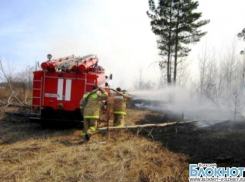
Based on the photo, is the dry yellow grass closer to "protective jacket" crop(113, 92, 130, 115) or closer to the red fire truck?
the red fire truck

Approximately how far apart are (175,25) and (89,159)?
59.9 ft

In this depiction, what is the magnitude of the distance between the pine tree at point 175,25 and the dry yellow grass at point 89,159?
50.4 feet

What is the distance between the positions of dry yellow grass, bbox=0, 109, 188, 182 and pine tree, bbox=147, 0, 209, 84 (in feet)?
50.4

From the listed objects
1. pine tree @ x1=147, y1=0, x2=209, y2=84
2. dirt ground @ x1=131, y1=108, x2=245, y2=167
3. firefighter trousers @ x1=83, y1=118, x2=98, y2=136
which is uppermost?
pine tree @ x1=147, y1=0, x2=209, y2=84

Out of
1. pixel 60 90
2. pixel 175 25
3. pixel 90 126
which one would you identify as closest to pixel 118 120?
pixel 90 126

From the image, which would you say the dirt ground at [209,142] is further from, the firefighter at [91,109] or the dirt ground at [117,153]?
the firefighter at [91,109]

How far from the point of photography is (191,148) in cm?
697

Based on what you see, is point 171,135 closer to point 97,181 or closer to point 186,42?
point 97,181

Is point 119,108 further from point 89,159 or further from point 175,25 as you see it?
point 175,25

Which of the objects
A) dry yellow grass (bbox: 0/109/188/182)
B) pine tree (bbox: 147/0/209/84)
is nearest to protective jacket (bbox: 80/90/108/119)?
dry yellow grass (bbox: 0/109/188/182)

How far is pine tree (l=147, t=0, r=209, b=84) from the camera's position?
21828 millimetres

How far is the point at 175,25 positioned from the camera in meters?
22.0

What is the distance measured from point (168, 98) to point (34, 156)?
1830 cm

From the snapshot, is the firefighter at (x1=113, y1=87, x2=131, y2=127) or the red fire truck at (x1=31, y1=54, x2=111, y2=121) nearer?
the red fire truck at (x1=31, y1=54, x2=111, y2=121)
